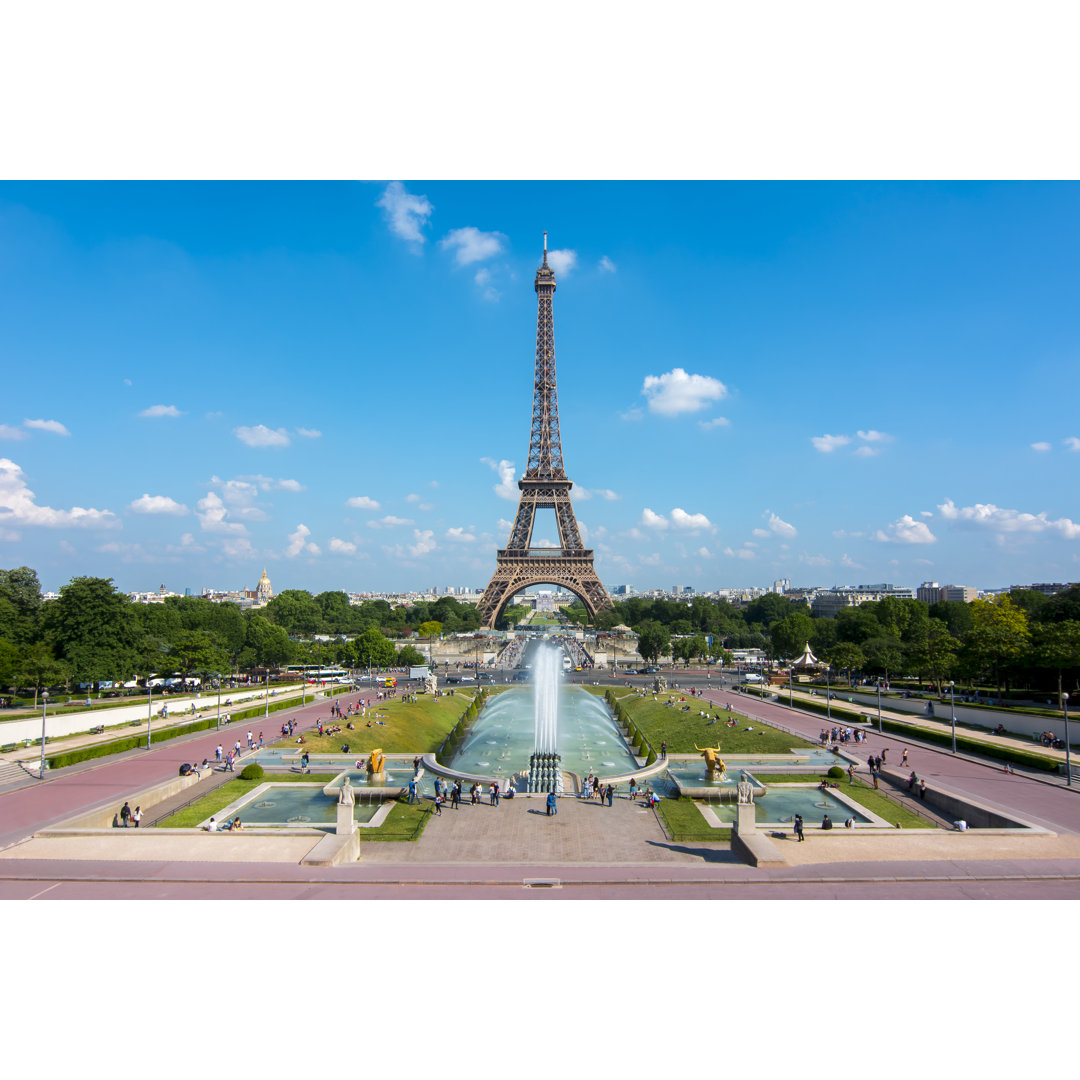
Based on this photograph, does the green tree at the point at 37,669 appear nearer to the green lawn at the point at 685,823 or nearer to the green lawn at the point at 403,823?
the green lawn at the point at 403,823

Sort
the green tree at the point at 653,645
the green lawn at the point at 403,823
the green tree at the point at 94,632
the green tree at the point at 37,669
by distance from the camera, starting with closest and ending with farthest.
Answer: the green lawn at the point at 403,823 < the green tree at the point at 37,669 < the green tree at the point at 94,632 < the green tree at the point at 653,645

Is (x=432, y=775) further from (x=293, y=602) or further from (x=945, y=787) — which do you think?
(x=293, y=602)

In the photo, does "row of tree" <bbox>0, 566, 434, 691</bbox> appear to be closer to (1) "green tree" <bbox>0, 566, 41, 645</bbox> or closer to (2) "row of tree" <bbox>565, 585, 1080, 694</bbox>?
(1) "green tree" <bbox>0, 566, 41, 645</bbox>

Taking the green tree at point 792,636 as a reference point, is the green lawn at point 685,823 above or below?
below

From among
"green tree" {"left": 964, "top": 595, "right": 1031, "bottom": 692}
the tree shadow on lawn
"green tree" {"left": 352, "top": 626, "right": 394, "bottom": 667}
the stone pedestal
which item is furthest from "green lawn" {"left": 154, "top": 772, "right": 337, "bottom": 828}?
"green tree" {"left": 352, "top": 626, "right": 394, "bottom": 667}

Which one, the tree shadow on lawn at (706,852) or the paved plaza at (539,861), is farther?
the tree shadow on lawn at (706,852)

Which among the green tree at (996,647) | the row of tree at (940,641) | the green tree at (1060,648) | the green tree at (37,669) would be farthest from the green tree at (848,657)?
the green tree at (37,669)
